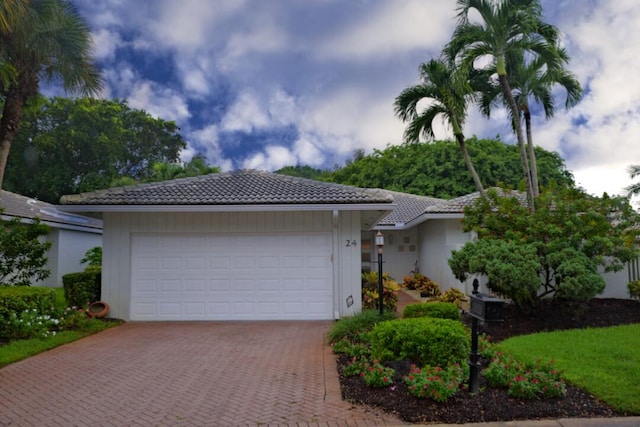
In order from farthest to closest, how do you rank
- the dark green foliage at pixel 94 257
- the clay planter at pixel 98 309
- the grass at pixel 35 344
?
the dark green foliage at pixel 94 257 → the clay planter at pixel 98 309 → the grass at pixel 35 344

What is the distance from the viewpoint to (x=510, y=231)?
9.67 meters

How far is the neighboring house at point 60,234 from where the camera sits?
18.0 metres

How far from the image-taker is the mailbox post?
4984mm

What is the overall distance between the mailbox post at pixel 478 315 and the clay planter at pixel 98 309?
29.1 feet

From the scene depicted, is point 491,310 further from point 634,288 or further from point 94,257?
point 94,257

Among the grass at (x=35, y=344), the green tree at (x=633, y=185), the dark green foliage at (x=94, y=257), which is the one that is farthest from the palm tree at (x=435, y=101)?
the dark green foliage at (x=94, y=257)

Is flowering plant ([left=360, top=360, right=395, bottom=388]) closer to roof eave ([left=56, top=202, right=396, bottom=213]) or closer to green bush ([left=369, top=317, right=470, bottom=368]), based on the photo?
green bush ([left=369, top=317, right=470, bottom=368])

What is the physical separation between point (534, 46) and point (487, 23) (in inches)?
55.1

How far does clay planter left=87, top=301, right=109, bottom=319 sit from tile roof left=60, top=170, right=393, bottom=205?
2.49 meters

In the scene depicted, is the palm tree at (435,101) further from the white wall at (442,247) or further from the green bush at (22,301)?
the green bush at (22,301)

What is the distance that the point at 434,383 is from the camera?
4863 millimetres

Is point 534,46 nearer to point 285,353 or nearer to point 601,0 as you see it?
point 601,0

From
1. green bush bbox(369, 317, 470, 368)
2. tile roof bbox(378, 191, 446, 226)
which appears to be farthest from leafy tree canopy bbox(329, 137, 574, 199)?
green bush bbox(369, 317, 470, 368)

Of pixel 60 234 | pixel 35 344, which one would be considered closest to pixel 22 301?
pixel 35 344
